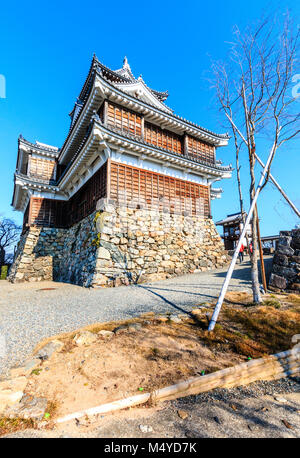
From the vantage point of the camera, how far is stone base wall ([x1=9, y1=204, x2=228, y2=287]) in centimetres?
949

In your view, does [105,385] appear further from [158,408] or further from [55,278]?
[55,278]

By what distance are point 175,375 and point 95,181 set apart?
441 inches

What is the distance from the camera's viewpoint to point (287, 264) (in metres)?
7.55

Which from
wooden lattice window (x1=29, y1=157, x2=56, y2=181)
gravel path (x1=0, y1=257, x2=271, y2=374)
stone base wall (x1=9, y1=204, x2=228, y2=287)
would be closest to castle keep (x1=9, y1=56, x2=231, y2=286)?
stone base wall (x1=9, y1=204, x2=228, y2=287)

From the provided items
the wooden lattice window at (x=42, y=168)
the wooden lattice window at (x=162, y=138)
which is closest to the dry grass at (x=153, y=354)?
the wooden lattice window at (x=162, y=138)

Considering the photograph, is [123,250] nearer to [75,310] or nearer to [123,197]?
[123,197]

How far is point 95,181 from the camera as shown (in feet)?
39.4

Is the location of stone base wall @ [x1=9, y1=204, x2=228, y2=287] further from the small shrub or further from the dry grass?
the small shrub

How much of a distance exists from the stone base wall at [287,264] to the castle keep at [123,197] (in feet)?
16.6

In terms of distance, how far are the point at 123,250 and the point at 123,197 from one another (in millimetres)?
3004

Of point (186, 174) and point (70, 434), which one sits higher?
point (186, 174)

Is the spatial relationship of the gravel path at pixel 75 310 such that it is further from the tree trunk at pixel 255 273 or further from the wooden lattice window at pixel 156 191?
the wooden lattice window at pixel 156 191
